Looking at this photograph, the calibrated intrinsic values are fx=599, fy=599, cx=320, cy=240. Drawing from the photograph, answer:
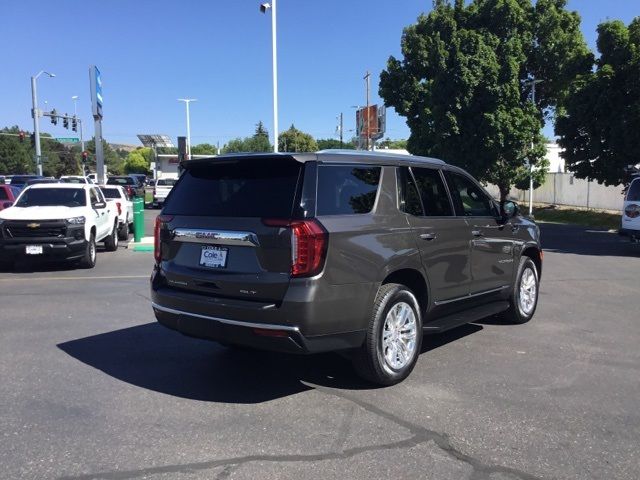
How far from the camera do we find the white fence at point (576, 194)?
101 feet

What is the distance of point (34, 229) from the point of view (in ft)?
38.1

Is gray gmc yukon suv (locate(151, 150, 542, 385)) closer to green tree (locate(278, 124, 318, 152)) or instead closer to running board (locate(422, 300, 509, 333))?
running board (locate(422, 300, 509, 333))

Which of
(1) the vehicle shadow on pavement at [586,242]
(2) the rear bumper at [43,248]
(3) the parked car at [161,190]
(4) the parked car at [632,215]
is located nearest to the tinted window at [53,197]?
(2) the rear bumper at [43,248]

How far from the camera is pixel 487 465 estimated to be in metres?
3.68

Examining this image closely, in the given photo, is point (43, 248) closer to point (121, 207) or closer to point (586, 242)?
point (121, 207)

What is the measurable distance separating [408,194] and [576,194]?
1270 inches

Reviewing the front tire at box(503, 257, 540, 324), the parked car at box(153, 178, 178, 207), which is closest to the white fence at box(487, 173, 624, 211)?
the parked car at box(153, 178, 178, 207)

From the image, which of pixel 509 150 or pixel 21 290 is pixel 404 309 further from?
pixel 509 150

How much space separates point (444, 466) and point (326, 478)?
→ 29.1 inches

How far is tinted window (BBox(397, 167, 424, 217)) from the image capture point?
17.6ft

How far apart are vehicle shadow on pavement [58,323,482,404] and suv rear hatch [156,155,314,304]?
0.83 metres

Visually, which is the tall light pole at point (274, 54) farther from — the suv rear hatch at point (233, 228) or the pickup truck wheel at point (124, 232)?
the suv rear hatch at point (233, 228)

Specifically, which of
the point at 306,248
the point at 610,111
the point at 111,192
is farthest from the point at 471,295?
the point at 610,111

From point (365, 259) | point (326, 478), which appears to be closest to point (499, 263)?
point (365, 259)
